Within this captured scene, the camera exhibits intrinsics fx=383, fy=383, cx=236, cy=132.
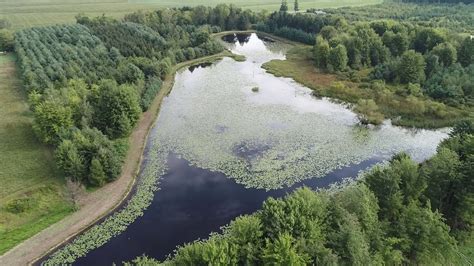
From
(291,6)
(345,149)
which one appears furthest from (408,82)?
(291,6)

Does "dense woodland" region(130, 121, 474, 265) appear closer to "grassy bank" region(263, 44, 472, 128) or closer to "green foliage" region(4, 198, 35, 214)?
"green foliage" region(4, 198, 35, 214)

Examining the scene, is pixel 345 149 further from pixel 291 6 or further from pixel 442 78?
pixel 291 6

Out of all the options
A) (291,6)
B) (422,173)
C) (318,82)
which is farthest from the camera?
(291,6)

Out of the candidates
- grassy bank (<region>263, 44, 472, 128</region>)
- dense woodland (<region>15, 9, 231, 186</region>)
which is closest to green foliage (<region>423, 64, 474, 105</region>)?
grassy bank (<region>263, 44, 472, 128</region>)

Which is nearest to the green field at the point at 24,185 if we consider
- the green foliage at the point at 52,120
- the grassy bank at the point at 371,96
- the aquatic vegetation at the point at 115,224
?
the green foliage at the point at 52,120

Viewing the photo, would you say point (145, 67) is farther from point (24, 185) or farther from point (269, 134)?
point (24, 185)

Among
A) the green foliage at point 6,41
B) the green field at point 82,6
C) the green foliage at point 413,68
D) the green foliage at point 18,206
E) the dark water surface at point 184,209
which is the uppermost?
the green field at point 82,6

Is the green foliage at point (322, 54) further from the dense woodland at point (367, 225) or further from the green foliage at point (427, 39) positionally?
the dense woodland at point (367, 225)
